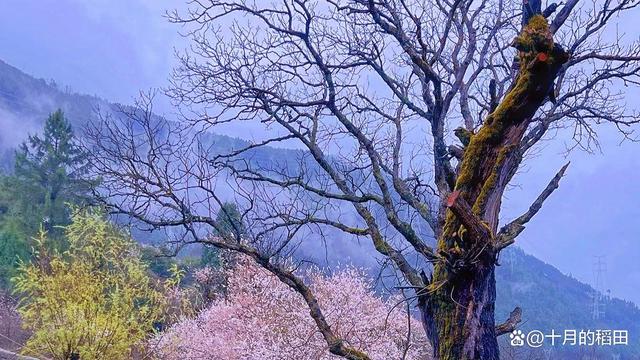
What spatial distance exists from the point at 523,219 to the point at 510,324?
30.3 inches

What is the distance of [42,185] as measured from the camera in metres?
26.1

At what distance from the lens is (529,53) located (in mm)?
3297

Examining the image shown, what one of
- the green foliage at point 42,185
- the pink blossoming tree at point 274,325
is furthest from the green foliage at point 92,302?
the green foliage at point 42,185

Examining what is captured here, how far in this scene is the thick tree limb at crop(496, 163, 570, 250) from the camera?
3.91 m

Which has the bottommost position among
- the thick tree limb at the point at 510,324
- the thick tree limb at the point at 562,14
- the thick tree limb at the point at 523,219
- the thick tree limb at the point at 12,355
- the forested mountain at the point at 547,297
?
the thick tree limb at the point at 12,355

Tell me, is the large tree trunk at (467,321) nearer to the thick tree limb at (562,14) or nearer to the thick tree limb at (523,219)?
the thick tree limb at (523,219)

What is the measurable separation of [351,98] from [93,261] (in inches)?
251

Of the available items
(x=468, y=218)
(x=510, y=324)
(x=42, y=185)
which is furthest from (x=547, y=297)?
(x=468, y=218)

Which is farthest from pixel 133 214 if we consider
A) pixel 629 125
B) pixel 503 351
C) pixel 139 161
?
pixel 503 351

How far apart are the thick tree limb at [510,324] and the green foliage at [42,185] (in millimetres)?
20539

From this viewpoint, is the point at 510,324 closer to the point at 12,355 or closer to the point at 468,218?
the point at 468,218

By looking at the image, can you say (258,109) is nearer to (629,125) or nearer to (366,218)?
(366,218)

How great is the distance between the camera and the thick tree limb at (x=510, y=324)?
4.46 metres

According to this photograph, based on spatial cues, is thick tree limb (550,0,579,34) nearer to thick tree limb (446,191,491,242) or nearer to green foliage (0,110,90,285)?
thick tree limb (446,191,491,242)
